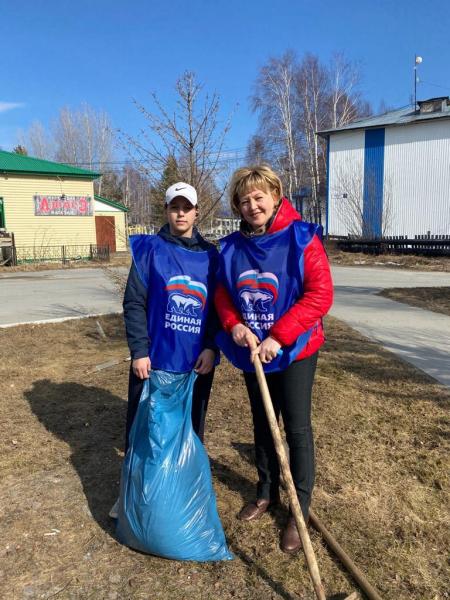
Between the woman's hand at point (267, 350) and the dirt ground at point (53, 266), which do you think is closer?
the woman's hand at point (267, 350)

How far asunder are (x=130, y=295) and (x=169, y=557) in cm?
122

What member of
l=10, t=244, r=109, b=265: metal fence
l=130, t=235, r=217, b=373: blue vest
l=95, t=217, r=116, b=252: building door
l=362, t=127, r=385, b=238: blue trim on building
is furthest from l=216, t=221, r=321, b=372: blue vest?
l=362, t=127, r=385, b=238: blue trim on building

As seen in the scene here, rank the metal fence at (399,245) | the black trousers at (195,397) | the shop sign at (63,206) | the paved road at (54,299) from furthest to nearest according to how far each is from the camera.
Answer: the metal fence at (399,245) < the shop sign at (63,206) < the paved road at (54,299) < the black trousers at (195,397)

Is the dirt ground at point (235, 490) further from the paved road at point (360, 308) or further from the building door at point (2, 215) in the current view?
the building door at point (2, 215)

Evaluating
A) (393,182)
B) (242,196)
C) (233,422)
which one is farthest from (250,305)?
(393,182)

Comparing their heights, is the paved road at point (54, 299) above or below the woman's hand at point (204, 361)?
below

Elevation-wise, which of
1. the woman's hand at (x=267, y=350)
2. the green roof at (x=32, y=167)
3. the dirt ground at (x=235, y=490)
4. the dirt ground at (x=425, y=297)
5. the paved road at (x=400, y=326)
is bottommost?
the dirt ground at (x=235, y=490)

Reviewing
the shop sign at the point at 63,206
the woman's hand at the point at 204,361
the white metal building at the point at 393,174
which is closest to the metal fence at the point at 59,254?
the shop sign at the point at 63,206

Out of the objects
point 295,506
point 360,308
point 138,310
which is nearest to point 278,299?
point 138,310

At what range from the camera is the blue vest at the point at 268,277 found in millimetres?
2232

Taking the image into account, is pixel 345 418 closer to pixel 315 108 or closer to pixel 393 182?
pixel 393 182

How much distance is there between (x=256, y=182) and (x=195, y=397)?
3.79 ft

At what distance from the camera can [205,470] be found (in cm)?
240

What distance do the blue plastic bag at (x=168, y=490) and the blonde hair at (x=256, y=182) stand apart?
1014 millimetres
